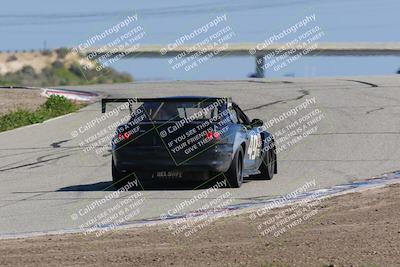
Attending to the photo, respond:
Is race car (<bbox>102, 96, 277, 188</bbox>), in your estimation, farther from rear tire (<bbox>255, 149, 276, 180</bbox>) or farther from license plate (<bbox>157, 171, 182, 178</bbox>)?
rear tire (<bbox>255, 149, 276, 180</bbox>)

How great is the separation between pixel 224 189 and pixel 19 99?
21.3 m

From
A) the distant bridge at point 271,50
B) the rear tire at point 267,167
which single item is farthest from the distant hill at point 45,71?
the rear tire at point 267,167

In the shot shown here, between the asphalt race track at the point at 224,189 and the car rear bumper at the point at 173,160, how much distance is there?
355mm

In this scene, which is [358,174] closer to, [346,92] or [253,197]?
[253,197]

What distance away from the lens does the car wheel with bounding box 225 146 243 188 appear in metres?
15.7

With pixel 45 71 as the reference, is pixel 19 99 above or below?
above

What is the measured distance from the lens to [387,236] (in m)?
10.1

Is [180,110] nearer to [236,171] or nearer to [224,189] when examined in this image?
[236,171]

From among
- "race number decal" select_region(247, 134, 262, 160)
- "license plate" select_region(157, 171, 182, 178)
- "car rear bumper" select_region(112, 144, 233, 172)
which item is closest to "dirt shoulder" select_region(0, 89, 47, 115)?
"race number decal" select_region(247, 134, 262, 160)

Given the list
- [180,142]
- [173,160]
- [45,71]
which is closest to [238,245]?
[180,142]

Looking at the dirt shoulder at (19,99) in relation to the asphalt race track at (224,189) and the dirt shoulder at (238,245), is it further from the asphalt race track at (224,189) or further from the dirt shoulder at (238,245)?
the dirt shoulder at (238,245)

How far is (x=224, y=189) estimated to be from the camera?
15.8m

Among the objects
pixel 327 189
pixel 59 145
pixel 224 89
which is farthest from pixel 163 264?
pixel 224 89

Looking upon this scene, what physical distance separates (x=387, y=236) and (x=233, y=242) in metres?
1.42
